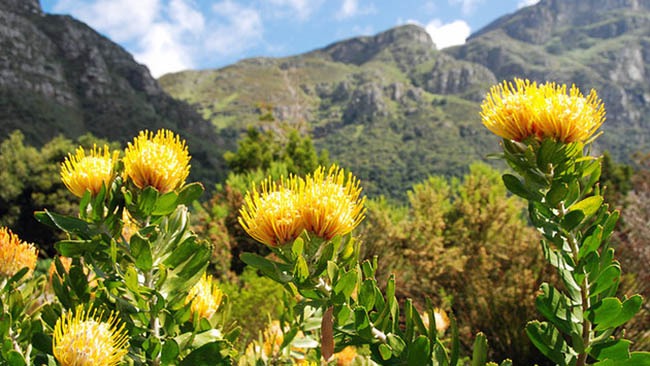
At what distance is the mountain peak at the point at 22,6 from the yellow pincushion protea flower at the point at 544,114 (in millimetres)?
86778

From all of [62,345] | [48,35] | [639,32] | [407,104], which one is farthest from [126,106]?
[639,32]

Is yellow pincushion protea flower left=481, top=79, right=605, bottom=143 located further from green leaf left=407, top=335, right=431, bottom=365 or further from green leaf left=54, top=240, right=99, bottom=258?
green leaf left=54, top=240, right=99, bottom=258

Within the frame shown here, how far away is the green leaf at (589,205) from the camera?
1.13 metres

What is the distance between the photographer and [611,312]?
1.07m

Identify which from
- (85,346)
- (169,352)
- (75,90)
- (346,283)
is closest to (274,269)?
(346,283)

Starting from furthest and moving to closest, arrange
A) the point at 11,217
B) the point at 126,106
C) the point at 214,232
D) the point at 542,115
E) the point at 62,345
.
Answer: the point at 126,106 < the point at 11,217 < the point at 214,232 < the point at 542,115 < the point at 62,345

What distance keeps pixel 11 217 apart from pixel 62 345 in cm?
2602

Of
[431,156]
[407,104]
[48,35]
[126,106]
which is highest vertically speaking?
[48,35]

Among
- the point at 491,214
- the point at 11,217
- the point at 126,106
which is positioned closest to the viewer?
the point at 491,214

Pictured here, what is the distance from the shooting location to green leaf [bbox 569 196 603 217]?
1.13 meters

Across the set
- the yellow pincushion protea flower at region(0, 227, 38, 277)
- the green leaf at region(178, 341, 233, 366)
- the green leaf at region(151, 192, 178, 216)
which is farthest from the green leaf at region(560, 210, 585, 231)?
the yellow pincushion protea flower at region(0, 227, 38, 277)

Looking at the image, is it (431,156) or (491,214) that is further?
(431,156)

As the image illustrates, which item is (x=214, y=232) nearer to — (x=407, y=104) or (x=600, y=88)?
(x=407, y=104)

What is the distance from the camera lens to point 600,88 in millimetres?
156500
